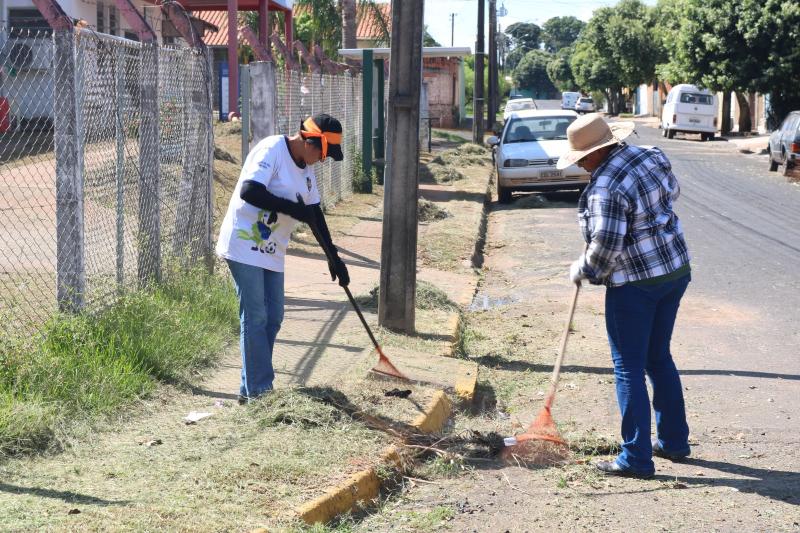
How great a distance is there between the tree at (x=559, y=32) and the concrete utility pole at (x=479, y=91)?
151 meters

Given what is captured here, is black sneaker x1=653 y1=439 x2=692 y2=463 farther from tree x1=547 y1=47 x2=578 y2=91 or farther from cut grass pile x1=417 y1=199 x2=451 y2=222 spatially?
tree x1=547 y1=47 x2=578 y2=91

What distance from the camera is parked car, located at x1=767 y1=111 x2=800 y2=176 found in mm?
23766

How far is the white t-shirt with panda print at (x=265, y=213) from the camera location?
5512mm

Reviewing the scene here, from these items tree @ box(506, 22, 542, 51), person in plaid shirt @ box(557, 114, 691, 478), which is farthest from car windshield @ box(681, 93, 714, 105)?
tree @ box(506, 22, 542, 51)

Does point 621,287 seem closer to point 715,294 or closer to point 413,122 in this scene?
point 413,122

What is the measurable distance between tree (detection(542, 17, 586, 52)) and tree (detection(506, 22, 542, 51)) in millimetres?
1475

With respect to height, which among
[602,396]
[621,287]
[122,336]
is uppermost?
[621,287]

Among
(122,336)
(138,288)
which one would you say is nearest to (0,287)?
(138,288)

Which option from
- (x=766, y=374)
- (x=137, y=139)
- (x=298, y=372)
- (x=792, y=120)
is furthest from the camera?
(x=792, y=120)

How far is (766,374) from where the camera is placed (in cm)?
726

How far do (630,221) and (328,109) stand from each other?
12.1 meters

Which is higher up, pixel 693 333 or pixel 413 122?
pixel 413 122

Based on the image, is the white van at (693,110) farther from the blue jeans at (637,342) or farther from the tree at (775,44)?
the blue jeans at (637,342)

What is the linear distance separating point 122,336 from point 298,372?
3.79 feet
